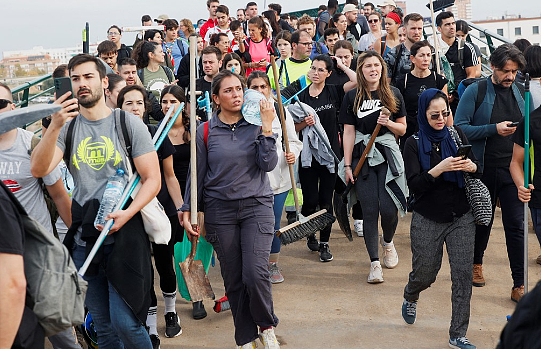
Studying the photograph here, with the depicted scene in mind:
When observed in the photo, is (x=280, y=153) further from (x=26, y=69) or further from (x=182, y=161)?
(x=26, y=69)

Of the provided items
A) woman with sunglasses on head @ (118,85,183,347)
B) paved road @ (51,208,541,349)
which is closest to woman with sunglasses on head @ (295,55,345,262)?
paved road @ (51,208,541,349)

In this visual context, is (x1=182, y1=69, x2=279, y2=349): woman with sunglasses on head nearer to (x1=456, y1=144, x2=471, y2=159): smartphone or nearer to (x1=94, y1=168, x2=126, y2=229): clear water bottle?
(x1=94, y1=168, x2=126, y2=229): clear water bottle

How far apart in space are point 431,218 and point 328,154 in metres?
2.19

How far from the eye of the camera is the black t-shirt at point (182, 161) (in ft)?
20.2

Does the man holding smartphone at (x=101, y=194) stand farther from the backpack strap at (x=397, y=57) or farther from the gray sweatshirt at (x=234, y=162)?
the backpack strap at (x=397, y=57)

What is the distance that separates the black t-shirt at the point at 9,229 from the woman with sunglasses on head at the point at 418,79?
5638 millimetres

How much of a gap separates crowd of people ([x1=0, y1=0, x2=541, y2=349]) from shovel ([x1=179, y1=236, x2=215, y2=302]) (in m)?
0.16

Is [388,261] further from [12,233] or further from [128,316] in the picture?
[12,233]

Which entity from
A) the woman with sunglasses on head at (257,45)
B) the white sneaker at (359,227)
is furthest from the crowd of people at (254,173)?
the woman with sunglasses on head at (257,45)

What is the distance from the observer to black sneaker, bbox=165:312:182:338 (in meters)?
5.95

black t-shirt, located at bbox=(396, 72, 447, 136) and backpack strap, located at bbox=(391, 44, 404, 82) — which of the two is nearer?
black t-shirt, located at bbox=(396, 72, 447, 136)

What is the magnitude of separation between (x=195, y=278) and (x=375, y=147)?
2250 mm

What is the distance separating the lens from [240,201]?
17.0ft

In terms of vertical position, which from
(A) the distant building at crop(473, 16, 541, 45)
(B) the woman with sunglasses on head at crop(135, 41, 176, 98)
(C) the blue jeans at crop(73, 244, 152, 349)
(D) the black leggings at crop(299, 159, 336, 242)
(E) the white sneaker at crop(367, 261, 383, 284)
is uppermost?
(A) the distant building at crop(473, 16, 541, 45)
